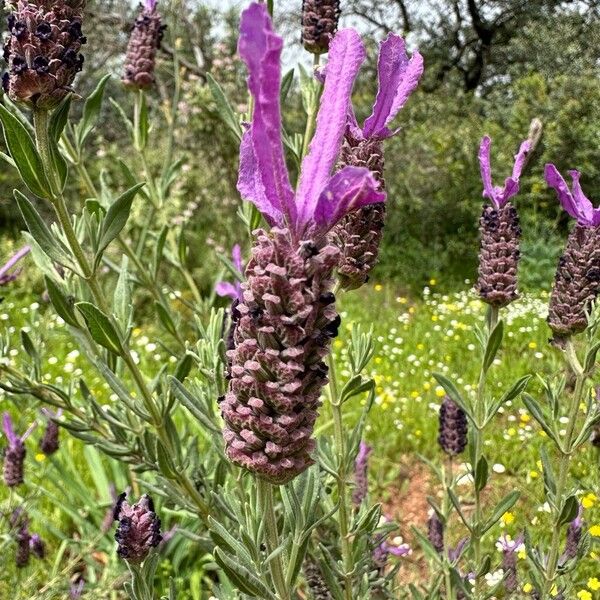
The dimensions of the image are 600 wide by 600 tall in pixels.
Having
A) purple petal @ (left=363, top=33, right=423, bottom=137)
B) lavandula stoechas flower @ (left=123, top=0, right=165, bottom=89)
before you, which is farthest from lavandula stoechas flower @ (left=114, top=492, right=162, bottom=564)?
lavandula stoechas flower @ (left=123, top=0, right=165, bottom=89)

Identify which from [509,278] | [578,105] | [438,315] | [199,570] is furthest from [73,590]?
[578,105]

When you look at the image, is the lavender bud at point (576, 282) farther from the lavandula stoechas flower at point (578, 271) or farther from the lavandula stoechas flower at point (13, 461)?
the lavandula stoechas flower at point (13, 461)

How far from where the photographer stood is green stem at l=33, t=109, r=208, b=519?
1.00m

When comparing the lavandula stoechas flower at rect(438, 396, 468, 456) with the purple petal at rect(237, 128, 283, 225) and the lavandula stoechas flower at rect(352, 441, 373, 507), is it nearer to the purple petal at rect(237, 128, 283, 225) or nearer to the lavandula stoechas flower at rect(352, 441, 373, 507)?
the lavandula stoechas flower at rect(352, 441, 373, 507)

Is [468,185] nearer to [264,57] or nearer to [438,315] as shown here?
[438,315]

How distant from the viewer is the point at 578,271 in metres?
1.44

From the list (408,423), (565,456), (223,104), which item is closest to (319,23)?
(223,104)

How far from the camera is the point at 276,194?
647 millimetres

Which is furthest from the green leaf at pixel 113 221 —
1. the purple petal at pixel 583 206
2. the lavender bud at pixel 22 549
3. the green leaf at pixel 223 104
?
the lavender bud at pixel 22 549

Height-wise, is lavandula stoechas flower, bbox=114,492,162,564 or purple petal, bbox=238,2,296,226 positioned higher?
purple petal, bbox=238,2,296,226

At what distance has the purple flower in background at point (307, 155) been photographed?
1.80ft

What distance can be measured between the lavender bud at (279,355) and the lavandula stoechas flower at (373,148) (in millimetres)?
308

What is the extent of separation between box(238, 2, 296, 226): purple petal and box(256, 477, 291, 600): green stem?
357mm

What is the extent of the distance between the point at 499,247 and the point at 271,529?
89cm
